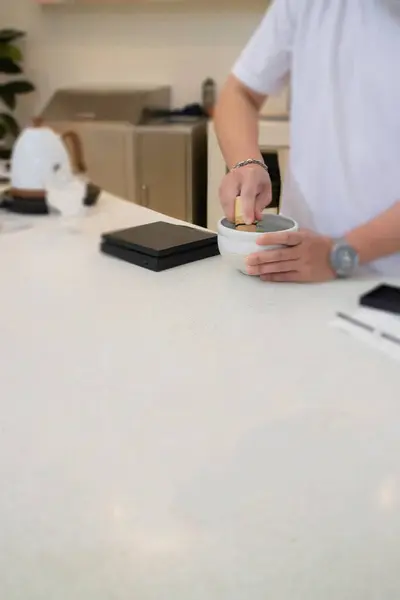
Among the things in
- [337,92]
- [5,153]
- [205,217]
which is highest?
[337,92]

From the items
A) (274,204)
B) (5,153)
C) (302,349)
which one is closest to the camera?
(302,349)

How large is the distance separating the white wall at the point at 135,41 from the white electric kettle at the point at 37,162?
6.54 ft

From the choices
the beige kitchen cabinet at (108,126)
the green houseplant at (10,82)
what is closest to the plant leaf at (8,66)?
the green houseplant at (10,82)

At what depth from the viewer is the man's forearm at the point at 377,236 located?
1.19 m

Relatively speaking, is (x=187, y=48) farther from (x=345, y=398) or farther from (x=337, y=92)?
(x=345, y=398)

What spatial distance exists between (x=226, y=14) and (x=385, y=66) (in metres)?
2.45

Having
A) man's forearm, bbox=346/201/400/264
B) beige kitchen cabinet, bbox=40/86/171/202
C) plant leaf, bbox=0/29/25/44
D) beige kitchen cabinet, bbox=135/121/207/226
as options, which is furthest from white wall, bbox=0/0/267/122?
man's forearm, bbox=346/201/400/264

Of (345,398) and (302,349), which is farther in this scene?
(302,349)

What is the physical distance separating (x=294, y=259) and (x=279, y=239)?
40mm

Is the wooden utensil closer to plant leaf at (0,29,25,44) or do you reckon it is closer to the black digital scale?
the black digital scale

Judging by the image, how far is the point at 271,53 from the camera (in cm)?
141

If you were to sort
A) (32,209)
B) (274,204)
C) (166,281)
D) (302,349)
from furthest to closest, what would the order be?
(32,209) → (274,204) → (166,281) → (302,349)

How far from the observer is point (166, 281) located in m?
1.19

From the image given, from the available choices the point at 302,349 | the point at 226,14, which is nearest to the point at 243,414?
the point at 302,349
